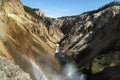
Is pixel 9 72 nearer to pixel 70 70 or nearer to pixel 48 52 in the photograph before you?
pixel 48 52

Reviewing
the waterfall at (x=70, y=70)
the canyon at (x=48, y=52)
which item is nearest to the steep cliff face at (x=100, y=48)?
the canyon at (x=48, y=52)

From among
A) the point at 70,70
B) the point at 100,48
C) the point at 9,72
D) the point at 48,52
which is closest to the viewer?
the point at 9,72

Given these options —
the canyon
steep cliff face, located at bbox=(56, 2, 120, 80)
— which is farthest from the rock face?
steep cliff face, located at bbox=(56, 2, 120, 80)

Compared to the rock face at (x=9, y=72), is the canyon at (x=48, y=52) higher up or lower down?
higher up

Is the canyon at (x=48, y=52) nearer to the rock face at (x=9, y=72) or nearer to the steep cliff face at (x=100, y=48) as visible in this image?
the steep cliff face at (x=100, y=48)

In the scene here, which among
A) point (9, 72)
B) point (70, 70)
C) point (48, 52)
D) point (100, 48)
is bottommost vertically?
point (9, 72)

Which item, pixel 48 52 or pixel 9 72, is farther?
pixel 48 52

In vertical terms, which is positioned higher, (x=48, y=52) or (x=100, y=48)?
(x=100, y=48)

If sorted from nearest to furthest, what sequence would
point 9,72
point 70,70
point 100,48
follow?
1. point 9,72
2. point 70,70
3. point 100,48

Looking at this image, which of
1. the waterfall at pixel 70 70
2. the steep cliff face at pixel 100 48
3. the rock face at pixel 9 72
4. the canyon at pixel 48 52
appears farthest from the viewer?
the steep cliff face at pixel 100 48

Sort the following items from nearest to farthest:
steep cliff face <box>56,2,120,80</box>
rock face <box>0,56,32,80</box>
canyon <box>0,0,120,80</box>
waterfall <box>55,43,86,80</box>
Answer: rock face <box>0,56,32,80</box>
canyon <box>0,0,120,80</box>
waterfall <box>55,43,86,80</box>
steep cliff face <box>56,2,120,80</box>

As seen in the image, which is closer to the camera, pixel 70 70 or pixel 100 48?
pixel 70 70

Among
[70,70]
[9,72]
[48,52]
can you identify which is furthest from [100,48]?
[9,72]

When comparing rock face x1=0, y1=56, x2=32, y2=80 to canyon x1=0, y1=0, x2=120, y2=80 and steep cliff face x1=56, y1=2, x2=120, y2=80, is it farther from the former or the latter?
steep cliff face x1=56, y1=2, x2=120, y2=80
